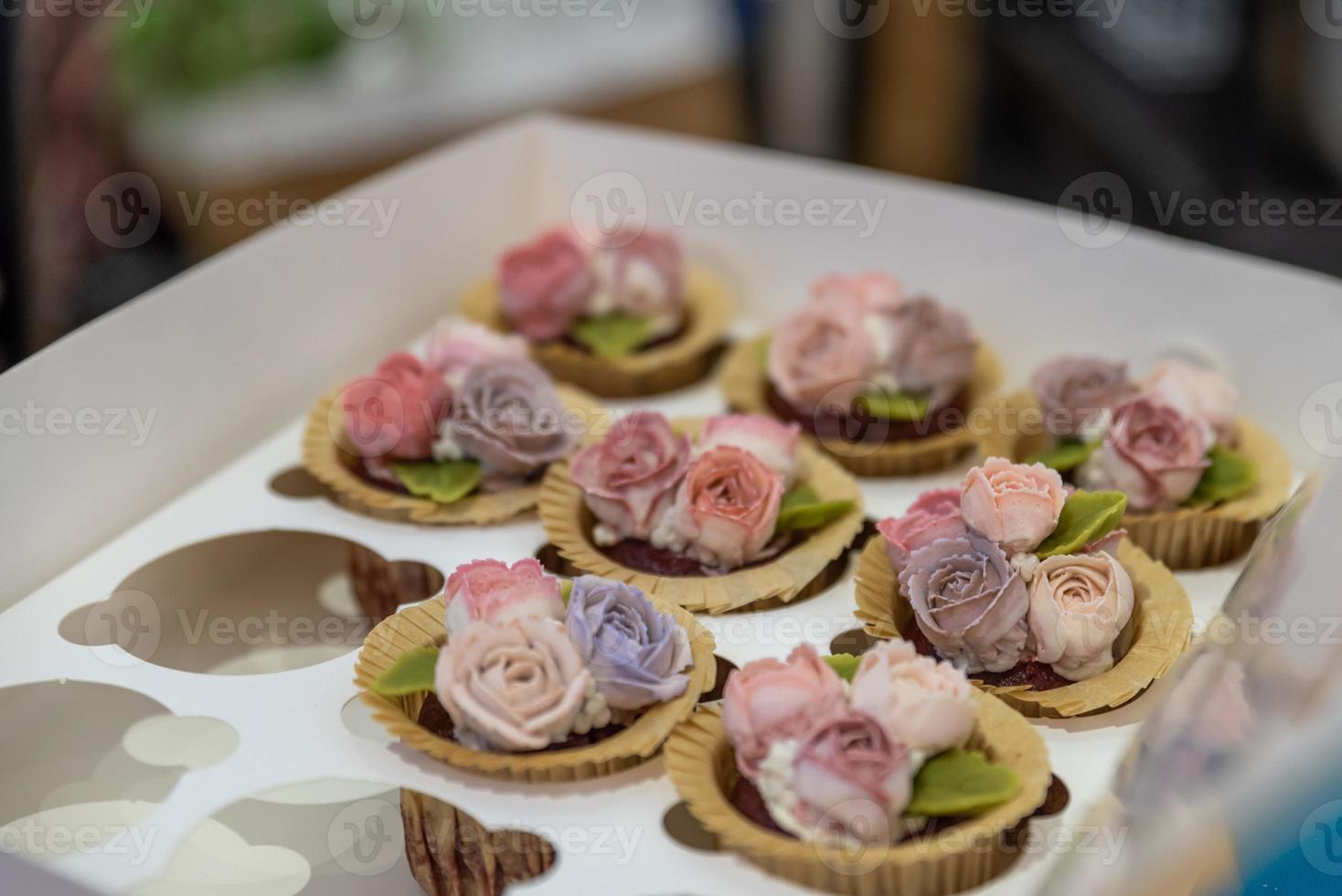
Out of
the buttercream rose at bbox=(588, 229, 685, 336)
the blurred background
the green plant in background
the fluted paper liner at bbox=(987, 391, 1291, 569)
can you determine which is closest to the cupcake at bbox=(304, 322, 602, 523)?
the buttercream rose at bbox=(588, 229, 685, 336)

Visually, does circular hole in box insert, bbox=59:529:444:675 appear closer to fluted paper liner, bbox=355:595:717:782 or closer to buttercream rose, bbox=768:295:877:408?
fluted paper liner, bbox=355:595:717:782

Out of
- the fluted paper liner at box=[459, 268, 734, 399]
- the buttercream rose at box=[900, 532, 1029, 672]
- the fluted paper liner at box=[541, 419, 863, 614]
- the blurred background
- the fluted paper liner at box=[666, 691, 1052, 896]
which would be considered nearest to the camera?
the fluted paper liner at box=[666, 691, 1052, 896]

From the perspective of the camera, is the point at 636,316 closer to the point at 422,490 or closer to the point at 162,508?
the point at 422,490

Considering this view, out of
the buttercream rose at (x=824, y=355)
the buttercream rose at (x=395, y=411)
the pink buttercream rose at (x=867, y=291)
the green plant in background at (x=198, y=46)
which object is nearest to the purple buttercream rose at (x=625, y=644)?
the buttercream rose at (x=395, y=411)

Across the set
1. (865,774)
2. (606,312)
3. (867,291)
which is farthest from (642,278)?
(865,774)

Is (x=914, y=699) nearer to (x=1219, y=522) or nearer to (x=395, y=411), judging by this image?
(x=1219, y=522)

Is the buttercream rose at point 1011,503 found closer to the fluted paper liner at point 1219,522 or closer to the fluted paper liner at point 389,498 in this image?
the fluted paper liner at point 1219,522
